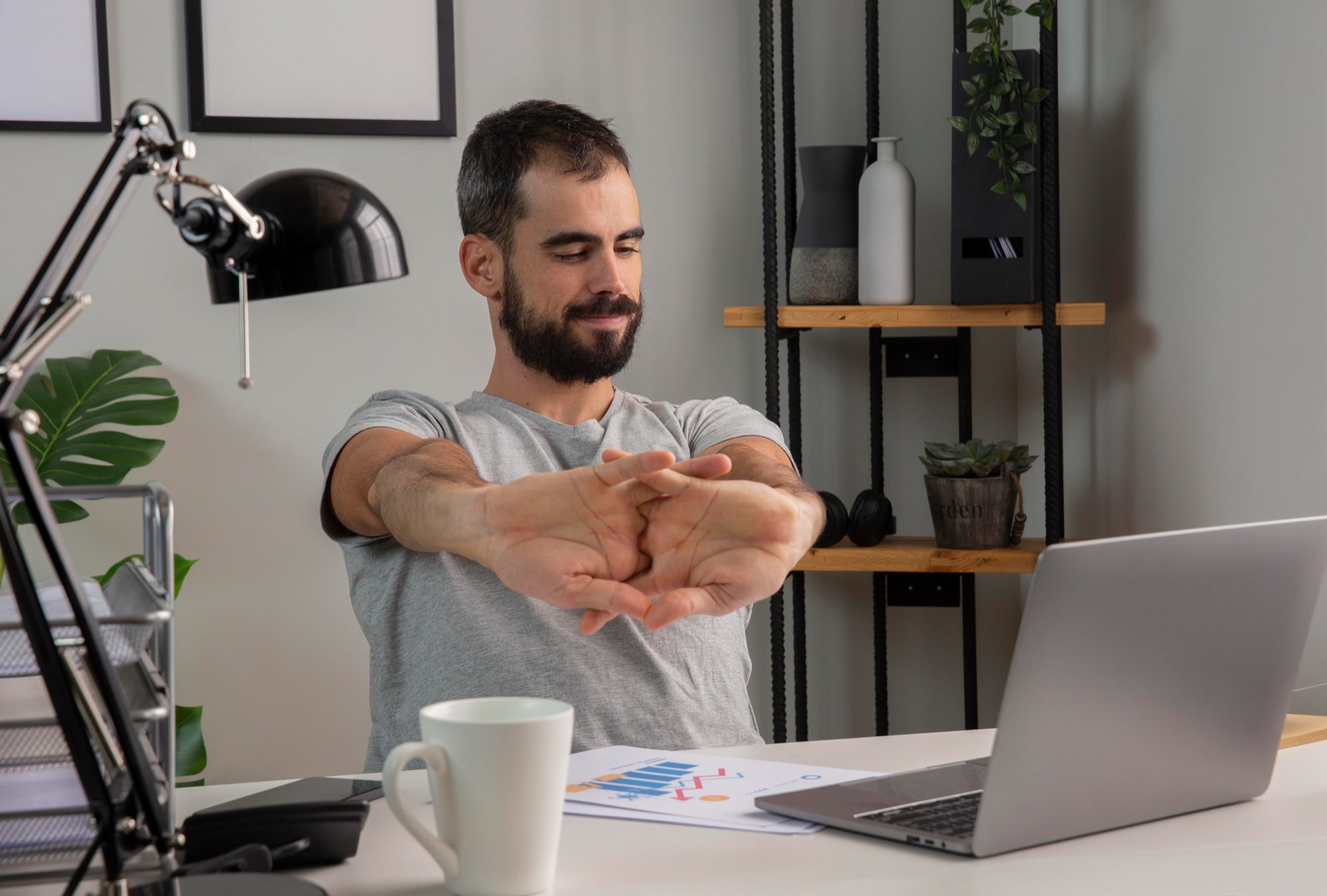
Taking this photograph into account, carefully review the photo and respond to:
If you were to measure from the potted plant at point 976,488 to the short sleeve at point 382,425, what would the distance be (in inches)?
38.9

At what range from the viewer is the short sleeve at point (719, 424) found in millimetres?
1521

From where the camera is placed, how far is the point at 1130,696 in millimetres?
709

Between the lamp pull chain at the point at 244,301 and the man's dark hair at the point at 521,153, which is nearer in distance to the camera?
the lamp pull chain at the point at 244,301

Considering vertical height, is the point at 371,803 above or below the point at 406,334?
below

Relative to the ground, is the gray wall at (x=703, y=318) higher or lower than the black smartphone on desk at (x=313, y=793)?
higher

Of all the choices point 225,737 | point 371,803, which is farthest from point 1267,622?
point 225,737

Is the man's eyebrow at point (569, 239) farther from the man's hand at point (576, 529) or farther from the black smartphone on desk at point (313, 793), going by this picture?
the black smartphone on desk at point (313, 793)

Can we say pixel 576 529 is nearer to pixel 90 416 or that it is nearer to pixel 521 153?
pixel 521 153

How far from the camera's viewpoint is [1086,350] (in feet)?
7.23

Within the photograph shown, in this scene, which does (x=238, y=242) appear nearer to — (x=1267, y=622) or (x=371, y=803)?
(x=371, y=803)

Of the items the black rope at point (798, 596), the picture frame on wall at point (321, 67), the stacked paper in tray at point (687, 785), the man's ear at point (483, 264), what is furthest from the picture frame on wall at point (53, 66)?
the stacked paper in tray at point (687, 785)

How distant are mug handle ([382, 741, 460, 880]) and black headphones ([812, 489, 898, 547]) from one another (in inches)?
58.9

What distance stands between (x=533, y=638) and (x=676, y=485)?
32 cm

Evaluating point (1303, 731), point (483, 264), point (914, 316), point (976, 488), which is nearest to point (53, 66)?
point (483, 264)
